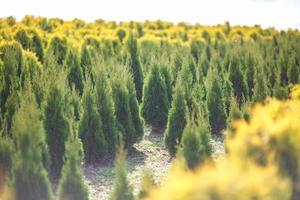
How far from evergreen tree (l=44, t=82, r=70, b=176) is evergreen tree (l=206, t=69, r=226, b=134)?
17.0ft

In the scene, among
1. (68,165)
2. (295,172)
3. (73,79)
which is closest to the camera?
(295,172)

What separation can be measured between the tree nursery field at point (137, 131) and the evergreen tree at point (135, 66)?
0.05 m

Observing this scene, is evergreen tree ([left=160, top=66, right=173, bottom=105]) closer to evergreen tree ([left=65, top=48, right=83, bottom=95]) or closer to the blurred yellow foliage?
evergreen tree ([left=65, top=48, right=83, bottom=95])

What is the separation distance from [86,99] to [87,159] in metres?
1.34

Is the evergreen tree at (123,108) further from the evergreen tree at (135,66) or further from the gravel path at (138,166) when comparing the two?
the evergreen tree at (135,66)

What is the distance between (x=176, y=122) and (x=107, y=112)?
1.67 meters

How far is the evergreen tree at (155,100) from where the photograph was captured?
1470 cm

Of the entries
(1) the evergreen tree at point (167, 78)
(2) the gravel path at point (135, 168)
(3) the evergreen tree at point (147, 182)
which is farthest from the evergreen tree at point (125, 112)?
(3) the evergreen tree at point (147, 182)

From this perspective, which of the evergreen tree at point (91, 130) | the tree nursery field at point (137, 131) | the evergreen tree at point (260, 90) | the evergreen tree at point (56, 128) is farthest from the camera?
the evergreen tree at point (260, 90)

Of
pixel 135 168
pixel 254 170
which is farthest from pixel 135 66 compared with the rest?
pixel 254 170

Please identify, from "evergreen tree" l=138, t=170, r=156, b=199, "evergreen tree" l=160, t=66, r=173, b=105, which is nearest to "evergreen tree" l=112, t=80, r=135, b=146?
"evergreen tree" l=160, t=66, r=173, b=105

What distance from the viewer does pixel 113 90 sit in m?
12.7

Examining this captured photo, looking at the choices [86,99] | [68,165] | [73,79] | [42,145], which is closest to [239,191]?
[68,165]

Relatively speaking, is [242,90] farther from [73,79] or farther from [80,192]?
[80,192]
